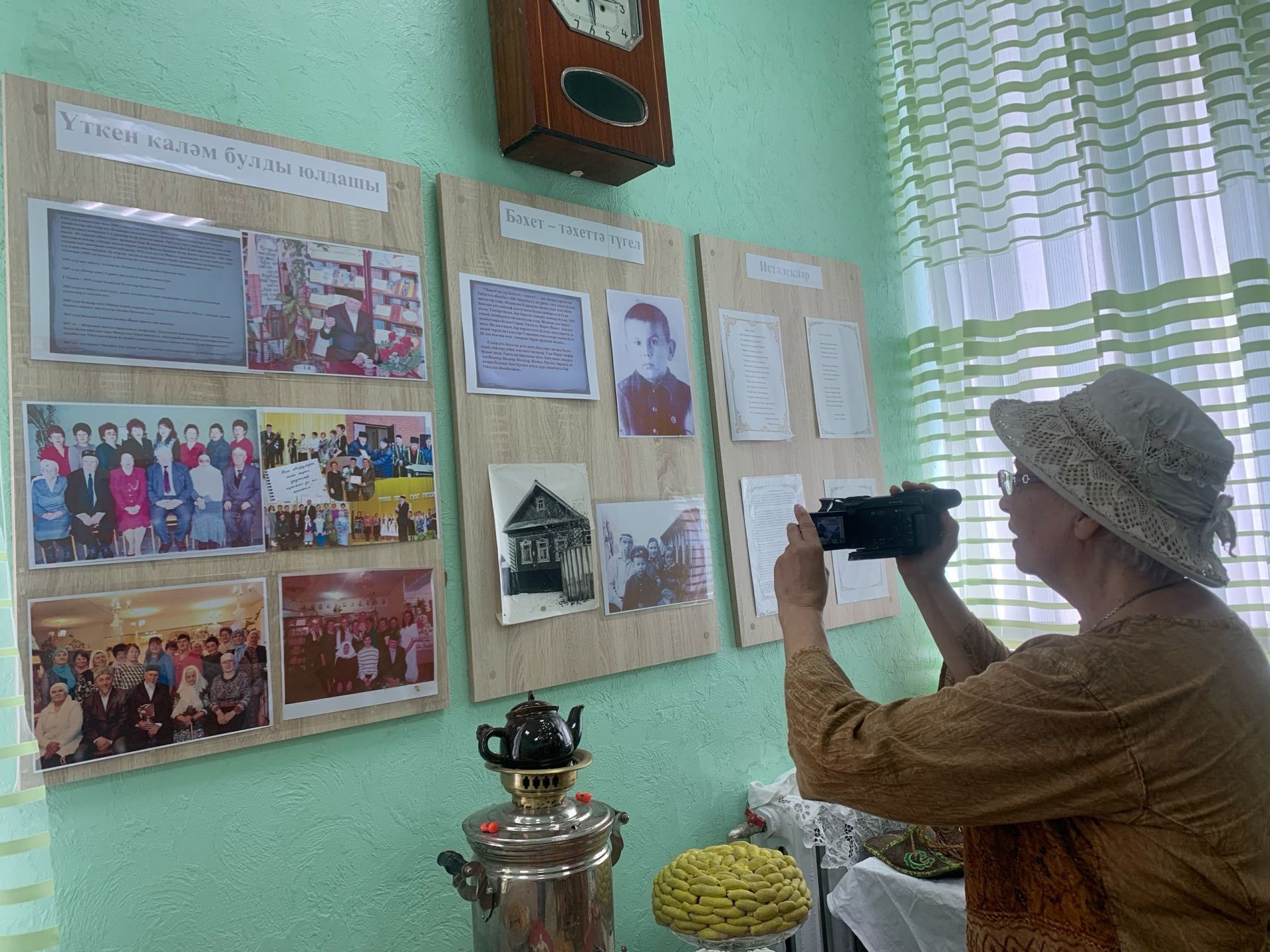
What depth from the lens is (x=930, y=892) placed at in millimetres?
1672

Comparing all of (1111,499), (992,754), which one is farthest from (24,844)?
(1111,499)

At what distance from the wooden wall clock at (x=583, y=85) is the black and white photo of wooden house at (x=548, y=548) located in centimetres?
67

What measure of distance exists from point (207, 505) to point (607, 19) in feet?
3.99

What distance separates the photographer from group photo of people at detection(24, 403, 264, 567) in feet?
3.76

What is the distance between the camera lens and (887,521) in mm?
1313

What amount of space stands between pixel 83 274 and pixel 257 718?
0.68 metres

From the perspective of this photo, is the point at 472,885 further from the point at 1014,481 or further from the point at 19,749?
the point at 1014,481

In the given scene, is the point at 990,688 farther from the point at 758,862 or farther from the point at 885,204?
the point at 885,204

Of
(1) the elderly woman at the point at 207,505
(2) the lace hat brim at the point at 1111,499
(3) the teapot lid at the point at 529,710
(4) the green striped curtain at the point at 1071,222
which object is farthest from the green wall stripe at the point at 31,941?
(4) the green striped curtain at the point at 1071,222

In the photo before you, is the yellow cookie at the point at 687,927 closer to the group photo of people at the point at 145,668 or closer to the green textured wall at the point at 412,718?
the green textured wall at the point at 412,718

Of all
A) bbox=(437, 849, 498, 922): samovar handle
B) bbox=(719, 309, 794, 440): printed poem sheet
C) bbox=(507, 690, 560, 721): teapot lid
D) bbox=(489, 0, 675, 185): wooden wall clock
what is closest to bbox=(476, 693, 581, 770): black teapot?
bbox=(507, 690, 560, 721): teapot lid

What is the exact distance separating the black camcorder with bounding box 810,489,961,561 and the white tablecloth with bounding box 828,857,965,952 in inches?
31.2

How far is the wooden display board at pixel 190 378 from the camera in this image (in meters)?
1.14

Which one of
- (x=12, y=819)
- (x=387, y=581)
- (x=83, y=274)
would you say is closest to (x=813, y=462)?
(x=387, y=581)
